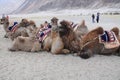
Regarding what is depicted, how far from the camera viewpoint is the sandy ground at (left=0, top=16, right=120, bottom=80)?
6.22 metres

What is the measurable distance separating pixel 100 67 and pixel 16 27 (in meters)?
4.79

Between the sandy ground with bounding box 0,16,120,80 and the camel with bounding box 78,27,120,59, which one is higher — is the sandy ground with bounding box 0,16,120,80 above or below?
below

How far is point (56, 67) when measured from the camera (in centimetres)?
696

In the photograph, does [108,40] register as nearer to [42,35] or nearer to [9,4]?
[42,35]

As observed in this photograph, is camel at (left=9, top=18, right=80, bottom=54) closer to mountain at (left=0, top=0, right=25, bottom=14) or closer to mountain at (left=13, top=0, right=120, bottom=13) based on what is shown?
mountain at (left=13, top=0, right=120, bottom=13)

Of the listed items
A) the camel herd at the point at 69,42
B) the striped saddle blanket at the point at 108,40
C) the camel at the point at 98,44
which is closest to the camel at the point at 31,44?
the camel herd at the point at 69,42

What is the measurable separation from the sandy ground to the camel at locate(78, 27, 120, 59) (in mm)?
151

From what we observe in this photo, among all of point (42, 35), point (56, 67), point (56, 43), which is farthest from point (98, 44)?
point (42, 35)

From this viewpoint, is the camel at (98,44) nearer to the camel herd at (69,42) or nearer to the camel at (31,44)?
the camel herd at (69,42)

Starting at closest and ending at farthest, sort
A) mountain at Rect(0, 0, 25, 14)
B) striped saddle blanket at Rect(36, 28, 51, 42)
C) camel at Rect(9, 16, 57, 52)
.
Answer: camel at Rect(9, 16, 57, 52) < striped saddle blanket at Rect(36, 28, 51, 42) < mountain at Rect(0, 0, 25, 14)

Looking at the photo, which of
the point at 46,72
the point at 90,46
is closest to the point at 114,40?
the point at 90,46

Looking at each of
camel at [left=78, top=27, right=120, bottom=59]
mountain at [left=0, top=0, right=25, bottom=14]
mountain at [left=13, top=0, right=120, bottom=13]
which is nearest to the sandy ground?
camel at [left=78, top=27, right=120, bottom=59]

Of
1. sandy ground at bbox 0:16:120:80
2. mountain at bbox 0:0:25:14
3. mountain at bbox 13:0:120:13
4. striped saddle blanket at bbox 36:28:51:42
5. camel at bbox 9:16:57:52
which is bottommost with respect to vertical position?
sandy ground at bbox 0:16:120:80

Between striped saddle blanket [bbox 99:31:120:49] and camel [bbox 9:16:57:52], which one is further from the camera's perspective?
camel [bbox 9:16:57:52]
